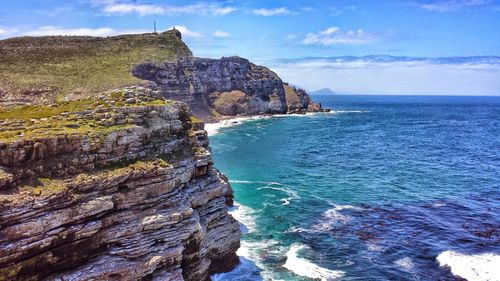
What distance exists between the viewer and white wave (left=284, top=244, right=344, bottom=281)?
34381mm

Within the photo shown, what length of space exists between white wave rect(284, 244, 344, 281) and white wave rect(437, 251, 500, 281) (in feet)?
32.9

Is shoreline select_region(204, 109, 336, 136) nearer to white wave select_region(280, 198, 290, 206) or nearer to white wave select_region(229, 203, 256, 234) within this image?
white wave select_region(280, 198, 290, 206)

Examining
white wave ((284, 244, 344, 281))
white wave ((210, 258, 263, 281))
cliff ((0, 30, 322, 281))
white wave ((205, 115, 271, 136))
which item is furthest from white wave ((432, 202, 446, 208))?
white wave ((205, 115, 271, 136))

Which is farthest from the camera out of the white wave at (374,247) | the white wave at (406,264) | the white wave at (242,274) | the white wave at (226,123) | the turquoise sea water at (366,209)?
the white wave at (226,123)

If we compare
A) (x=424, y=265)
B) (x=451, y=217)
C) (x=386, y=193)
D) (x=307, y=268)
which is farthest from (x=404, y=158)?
(x=307, y=268)

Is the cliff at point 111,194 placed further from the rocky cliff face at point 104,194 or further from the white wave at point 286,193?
the white wave at point 286,193

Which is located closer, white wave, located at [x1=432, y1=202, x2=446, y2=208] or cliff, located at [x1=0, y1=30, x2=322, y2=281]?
cliff, located at [x1=0, y1=30, x2=322, y2=281]

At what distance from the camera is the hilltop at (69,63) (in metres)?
93.8

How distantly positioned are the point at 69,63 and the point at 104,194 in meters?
102

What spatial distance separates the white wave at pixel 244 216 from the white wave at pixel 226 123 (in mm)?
73794

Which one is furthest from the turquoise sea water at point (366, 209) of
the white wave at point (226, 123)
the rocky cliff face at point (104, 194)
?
the white wave at point (226, 123)

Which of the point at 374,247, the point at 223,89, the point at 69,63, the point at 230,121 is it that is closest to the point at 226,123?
the point at 230,121

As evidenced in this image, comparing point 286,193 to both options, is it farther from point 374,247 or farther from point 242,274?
point 242,274

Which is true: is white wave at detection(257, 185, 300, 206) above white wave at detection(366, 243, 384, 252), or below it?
above
